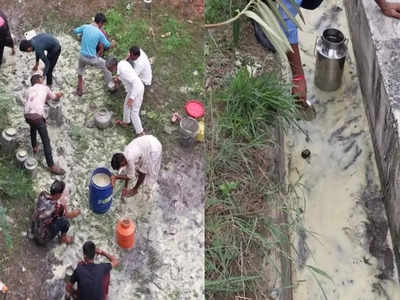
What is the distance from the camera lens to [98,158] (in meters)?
7.56

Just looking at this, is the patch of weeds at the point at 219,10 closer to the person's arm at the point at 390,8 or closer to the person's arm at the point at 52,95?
the person's arm at the point at 390,8

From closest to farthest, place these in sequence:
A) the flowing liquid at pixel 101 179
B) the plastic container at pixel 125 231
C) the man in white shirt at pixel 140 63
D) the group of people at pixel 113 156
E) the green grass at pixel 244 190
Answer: the group of people at pixel 113 156 → the plastic container at pixel 125 231 → the flowing liquid at pixel 101 179 → the green grass at pixel 244 190 → the man in white shirt at pixel 140 63

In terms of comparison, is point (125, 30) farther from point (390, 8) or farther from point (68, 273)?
point (68, 273)

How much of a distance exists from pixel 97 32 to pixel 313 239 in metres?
3.18

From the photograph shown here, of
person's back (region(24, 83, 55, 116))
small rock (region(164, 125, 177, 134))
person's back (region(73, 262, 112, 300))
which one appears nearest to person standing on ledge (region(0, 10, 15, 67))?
person's back (region(24, 83, 55, 116))

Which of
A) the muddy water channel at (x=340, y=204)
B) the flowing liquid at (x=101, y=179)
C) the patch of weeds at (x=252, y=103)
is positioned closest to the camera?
the flowing liquid at (x=101, y=179)

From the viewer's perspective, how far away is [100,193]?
6.78m

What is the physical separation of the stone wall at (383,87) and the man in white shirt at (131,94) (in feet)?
8.57

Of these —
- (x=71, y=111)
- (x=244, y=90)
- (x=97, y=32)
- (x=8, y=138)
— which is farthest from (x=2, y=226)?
(x=244, y=90)

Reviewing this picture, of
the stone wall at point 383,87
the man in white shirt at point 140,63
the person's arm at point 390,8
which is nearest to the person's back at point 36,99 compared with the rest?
the man in white shirt at point 140,63

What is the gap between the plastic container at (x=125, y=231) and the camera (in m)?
6.70

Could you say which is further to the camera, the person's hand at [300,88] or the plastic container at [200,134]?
the person's hand at [300,88]


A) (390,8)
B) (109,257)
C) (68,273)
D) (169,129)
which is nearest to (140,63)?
(169,129)

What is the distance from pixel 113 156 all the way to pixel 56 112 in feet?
3.84
